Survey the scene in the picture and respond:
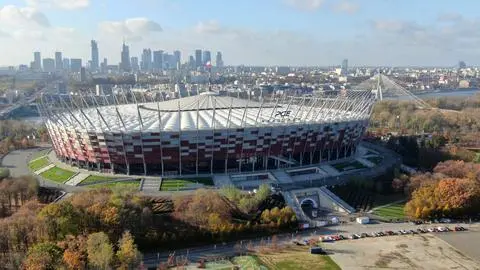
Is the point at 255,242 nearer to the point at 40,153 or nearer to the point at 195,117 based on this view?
the point at 195,117

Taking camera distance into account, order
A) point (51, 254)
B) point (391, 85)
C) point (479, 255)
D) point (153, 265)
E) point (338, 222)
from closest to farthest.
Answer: point (51, 254), point (153, 265), point (479, 255), point (338, 222), point (391, 85)

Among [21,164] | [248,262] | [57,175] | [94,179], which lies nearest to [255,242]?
[248,262]

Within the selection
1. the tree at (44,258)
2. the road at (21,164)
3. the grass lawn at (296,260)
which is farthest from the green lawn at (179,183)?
the tree at (44,258)

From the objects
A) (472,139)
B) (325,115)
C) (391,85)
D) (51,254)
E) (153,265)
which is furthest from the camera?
(391,85)

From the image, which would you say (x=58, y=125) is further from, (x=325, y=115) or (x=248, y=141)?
(x=325, y=115)

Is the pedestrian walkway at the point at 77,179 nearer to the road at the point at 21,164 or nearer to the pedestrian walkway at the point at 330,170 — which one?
the road at the point at 21,164

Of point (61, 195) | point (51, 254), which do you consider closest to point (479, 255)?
point (51, 254)
